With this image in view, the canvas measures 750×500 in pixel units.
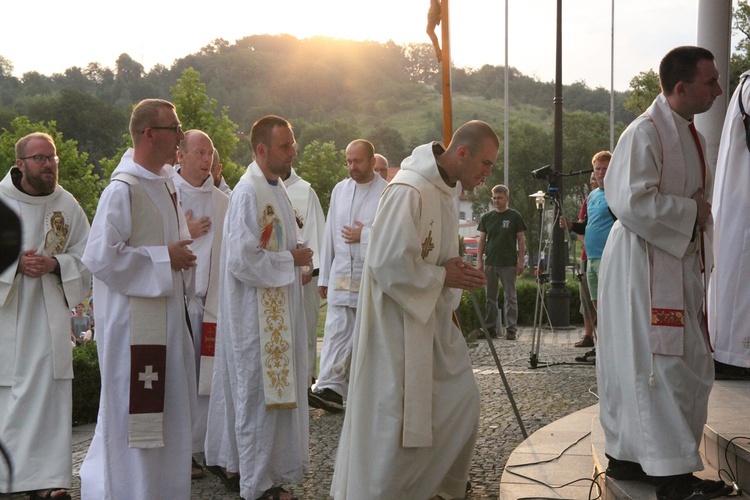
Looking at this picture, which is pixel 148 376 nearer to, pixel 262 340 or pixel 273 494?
pixel 262 340

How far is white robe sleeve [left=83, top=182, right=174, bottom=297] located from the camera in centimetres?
432

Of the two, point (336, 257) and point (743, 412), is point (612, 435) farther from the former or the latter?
point (336, 257)

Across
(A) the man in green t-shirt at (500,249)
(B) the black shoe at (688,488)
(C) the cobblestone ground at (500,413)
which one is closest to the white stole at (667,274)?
(B) the black shoe at (688,488)

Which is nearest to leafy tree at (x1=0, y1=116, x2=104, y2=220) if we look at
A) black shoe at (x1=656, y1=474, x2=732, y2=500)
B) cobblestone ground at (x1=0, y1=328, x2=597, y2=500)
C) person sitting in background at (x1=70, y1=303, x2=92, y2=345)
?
person sitting in background at (x1=70, y1=303, x2=92, y2=345)

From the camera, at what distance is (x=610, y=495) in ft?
14.3

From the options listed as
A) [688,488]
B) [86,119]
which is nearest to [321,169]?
[86,119]

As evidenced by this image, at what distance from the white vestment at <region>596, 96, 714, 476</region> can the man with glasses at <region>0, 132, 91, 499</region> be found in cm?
326

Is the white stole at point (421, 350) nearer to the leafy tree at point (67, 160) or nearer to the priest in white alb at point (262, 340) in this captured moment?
the priest in white alb at point (262, 340)

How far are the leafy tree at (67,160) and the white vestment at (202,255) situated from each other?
24.7 meters

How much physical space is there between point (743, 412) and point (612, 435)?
118 centimetres

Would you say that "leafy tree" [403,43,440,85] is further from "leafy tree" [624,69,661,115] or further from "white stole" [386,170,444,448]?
"white stole" [386,170,444,448]

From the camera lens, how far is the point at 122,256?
4.33 m

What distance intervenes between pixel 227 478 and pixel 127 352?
1.37 meters

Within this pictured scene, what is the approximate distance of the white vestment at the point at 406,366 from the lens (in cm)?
426
